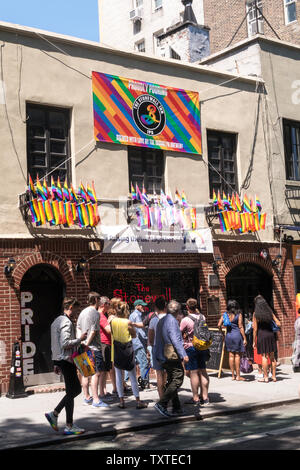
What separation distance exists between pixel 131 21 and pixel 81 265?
26.9 m

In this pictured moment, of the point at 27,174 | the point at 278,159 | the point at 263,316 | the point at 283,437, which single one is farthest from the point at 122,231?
the point at 283,437

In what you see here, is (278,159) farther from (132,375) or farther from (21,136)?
(132,375)

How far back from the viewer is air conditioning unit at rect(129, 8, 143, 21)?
36.3 metres

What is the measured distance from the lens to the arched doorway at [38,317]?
42.6ft

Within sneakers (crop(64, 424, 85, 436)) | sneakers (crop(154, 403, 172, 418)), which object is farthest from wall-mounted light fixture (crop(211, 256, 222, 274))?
sneakers (crop(64, 424, 85, 436))

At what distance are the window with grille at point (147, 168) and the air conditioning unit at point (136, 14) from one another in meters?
23.4

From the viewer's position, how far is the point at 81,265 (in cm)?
1348

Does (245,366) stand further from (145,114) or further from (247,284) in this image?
(145,114)

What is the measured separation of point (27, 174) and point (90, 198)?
142 centimetres

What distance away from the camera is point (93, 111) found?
46.6ft

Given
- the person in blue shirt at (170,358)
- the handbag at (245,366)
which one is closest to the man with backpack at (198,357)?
the person in blue shirt at (170,358)

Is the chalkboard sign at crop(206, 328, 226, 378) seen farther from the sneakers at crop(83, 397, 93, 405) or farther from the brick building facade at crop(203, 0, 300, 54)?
the brick building facade at crop(203, 0, 300, 54)

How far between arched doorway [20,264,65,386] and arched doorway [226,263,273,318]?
195 inches

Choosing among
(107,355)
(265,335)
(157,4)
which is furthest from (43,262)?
(157,4)
